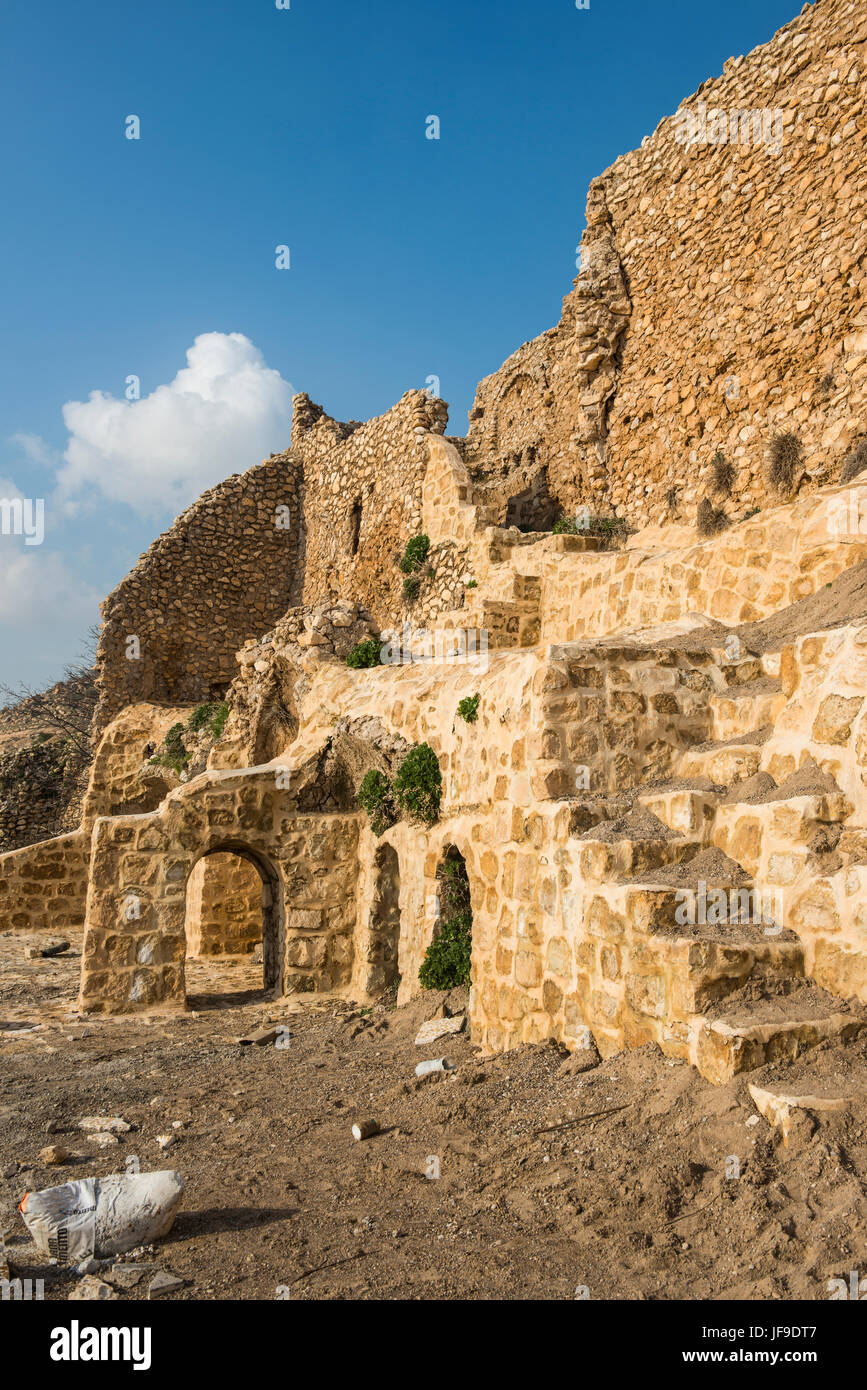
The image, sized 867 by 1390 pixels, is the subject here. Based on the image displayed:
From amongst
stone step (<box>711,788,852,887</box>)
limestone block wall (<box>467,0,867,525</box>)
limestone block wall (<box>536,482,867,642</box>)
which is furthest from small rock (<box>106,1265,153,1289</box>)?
limestone block wall (<box>467,0,867,525</box>)

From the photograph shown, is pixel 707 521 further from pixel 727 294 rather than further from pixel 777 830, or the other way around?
pixel 777 830

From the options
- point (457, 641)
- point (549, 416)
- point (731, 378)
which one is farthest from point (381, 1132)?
point (549, 416)

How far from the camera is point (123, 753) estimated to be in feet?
59.5

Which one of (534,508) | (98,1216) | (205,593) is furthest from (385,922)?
(205,593)

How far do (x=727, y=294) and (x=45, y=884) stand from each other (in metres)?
13.2

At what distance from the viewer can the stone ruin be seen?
457 cm

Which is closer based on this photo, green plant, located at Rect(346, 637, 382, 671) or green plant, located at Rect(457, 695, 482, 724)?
green plant, located at Rect(457, 695, 482, 724)

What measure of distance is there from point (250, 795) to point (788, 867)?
6.51 m

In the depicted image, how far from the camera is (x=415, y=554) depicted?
49.9 feet

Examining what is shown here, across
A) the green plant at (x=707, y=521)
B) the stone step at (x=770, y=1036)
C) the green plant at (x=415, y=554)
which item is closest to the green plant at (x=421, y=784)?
the stone step at (x=770, y=1036)

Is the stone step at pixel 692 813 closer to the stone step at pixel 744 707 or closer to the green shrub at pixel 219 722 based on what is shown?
the stone step at pixel 744 707

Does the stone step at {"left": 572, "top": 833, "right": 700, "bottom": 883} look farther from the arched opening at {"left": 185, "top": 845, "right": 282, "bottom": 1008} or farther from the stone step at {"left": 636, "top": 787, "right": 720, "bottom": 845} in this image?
the arched opening at {"left": 185, "top": 845, "right": 282, "bottom": 1008}

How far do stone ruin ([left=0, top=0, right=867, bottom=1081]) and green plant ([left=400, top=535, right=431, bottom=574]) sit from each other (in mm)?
353
